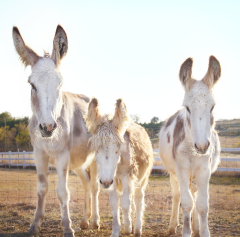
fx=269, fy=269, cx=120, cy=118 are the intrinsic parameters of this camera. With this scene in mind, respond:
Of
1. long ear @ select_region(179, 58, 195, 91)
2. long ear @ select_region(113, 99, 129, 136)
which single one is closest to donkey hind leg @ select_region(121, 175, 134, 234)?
long ear @ select_region(113, 99, 129, 136)

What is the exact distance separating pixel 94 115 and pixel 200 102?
1661 millimetres

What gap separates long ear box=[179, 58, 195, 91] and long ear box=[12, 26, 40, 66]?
2392 millimetres

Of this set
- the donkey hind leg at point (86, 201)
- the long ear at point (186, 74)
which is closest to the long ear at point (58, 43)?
the long ear at point (186, 74)

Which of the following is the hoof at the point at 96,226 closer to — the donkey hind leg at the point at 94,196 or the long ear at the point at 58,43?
the donkey hind leg at the point at 94,196

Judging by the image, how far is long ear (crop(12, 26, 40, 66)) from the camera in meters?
4.47

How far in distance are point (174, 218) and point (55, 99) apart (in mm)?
3448

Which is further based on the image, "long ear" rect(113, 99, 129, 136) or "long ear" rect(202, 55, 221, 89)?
"long ear" rect(113, 99, 129, 136)

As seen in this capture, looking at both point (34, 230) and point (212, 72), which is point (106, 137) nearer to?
point (212, 72)

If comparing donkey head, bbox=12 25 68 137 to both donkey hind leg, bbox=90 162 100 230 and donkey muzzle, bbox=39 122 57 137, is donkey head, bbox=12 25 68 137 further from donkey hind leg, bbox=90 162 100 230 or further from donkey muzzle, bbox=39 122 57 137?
donkey hind leg, bbox=90 162 100 230

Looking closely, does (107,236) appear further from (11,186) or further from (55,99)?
(11,186)

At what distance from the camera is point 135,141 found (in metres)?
5.28

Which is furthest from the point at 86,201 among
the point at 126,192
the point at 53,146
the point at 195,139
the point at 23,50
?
the point at 23,50

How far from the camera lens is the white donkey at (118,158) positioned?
13.3 ft

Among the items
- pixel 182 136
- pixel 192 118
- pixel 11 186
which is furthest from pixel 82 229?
pixel 11 186
